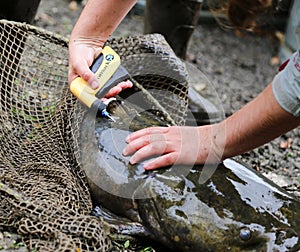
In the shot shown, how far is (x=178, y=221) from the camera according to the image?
240cm

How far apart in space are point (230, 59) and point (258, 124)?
3.09m

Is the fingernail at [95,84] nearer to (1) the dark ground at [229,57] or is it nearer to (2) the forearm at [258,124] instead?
(2) the forearm at [258,124]

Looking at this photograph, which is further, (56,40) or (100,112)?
(56,40)

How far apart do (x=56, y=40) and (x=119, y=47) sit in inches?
12.9

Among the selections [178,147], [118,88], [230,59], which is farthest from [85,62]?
[230,59]

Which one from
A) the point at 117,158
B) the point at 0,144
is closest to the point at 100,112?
the point at 117,158

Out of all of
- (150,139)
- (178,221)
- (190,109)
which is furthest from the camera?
(190,109)

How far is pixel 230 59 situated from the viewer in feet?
17.6

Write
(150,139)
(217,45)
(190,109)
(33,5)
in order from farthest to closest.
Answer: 1. (217,45)
2. (190,109)
3. (33,5)
4. (150,139)

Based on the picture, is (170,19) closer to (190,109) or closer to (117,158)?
(190,109)

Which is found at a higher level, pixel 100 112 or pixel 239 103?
pixel 100 112

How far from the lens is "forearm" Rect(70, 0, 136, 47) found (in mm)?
2859

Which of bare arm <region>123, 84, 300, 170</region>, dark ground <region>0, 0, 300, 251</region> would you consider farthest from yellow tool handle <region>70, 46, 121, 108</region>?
dark ground <region>0, 0, 300, 251</region>

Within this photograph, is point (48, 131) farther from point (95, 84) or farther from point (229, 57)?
point (229, 57)
